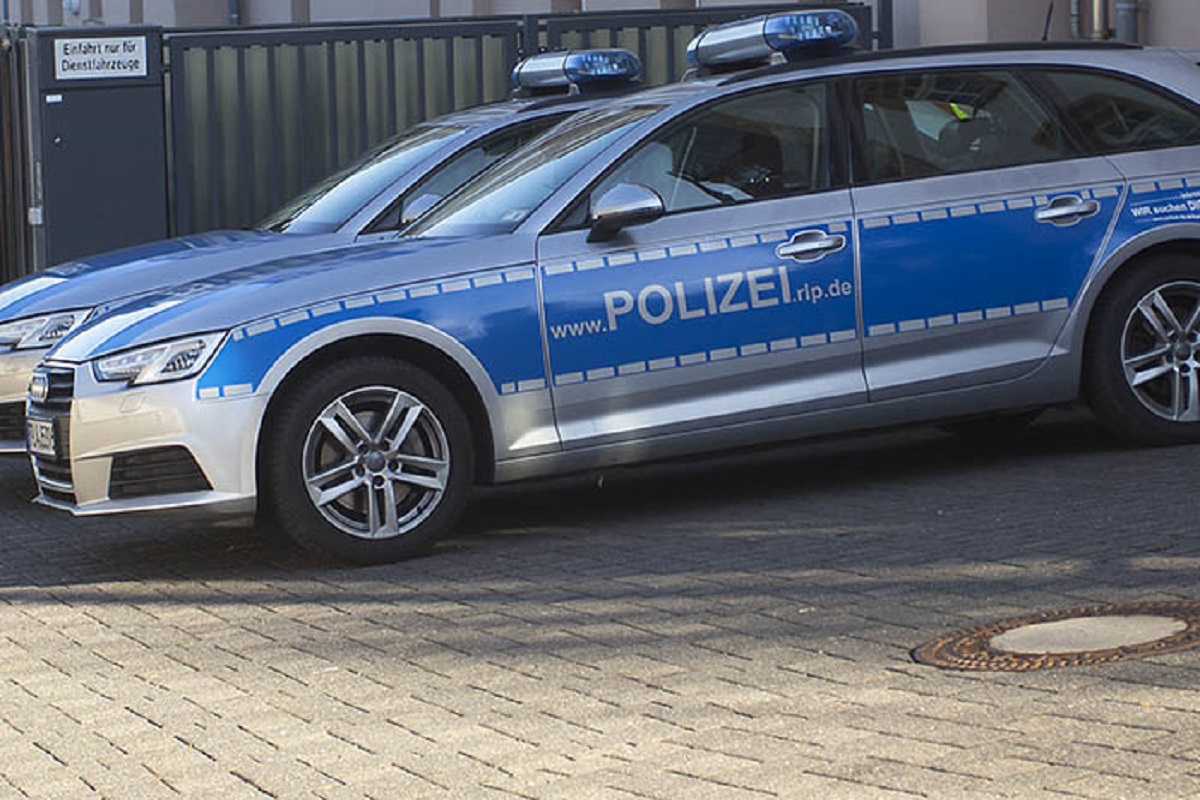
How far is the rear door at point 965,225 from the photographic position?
28.6ft

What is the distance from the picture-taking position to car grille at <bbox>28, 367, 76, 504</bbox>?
26.5 feet

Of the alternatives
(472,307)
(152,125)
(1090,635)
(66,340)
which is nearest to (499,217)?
(472,307)

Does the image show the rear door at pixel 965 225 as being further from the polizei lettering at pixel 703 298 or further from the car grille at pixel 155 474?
the car grille at pixel 155 474

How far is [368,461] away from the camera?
800 cm

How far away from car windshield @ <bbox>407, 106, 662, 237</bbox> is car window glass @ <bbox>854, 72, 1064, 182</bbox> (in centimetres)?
88

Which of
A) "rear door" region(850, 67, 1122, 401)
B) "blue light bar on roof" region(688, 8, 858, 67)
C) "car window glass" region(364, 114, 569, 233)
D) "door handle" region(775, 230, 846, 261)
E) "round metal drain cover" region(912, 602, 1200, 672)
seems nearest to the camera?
"round metal drain cover" region(912, 602, 1200, 672)

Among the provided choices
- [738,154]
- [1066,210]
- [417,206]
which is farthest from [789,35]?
[417,206]

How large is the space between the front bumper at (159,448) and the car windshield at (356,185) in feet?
10.6

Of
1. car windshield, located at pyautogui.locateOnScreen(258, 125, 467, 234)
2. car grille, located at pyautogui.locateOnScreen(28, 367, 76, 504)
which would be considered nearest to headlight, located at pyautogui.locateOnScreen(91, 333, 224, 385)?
car grille, located at pyautogui.locateOnScreen(28, 367, 76, 504)

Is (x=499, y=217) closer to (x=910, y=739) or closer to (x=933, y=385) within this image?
(x=933, y=385)

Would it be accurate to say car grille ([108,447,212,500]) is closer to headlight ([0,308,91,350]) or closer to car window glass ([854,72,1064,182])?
headlight ([0,308,91,350])

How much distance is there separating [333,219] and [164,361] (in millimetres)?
3366

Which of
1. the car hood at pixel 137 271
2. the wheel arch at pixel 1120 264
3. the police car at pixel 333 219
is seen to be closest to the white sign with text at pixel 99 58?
the police car at pixel 333 219

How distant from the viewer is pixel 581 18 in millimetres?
15789
